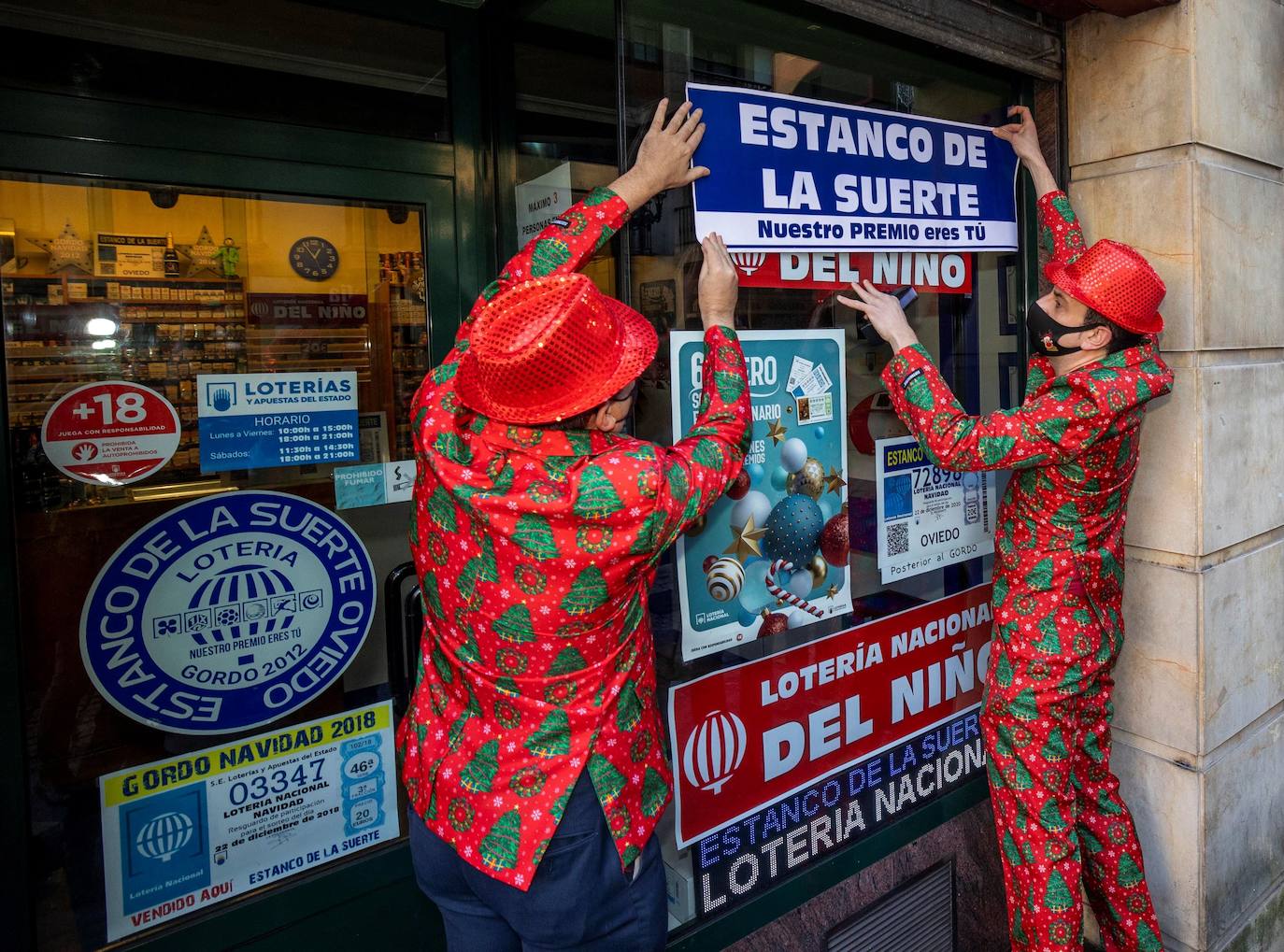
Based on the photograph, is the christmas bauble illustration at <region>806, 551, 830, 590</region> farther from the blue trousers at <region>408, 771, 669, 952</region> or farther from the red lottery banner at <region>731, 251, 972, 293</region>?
the blue trousers at <region>408, 771, 669, 952</region>

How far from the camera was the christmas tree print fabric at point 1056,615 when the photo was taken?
8.09ft

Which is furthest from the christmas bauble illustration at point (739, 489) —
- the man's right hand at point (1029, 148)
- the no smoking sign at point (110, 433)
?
the man's right hand at point (1029, 148)

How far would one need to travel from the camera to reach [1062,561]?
2650 mm

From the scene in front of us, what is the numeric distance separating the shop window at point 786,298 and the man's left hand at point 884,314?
0.34ft

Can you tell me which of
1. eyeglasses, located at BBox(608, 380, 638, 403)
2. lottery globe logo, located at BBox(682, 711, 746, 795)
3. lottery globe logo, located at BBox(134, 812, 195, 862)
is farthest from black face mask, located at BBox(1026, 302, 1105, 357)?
lottery globe logo, located at BBox(134, 812, 195, 862)

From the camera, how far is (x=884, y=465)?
2.91 metres

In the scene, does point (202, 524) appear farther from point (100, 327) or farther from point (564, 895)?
point (564, 895)

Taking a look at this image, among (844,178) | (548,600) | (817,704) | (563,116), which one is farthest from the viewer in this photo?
(817,704)

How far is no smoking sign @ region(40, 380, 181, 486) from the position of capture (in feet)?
5.92

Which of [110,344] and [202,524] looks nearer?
[110,344]

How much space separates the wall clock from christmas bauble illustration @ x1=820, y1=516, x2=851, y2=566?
1.59 metres

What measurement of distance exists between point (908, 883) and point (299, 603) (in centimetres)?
230

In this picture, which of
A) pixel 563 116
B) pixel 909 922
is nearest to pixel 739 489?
pixel 563 116

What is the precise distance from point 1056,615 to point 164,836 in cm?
242
